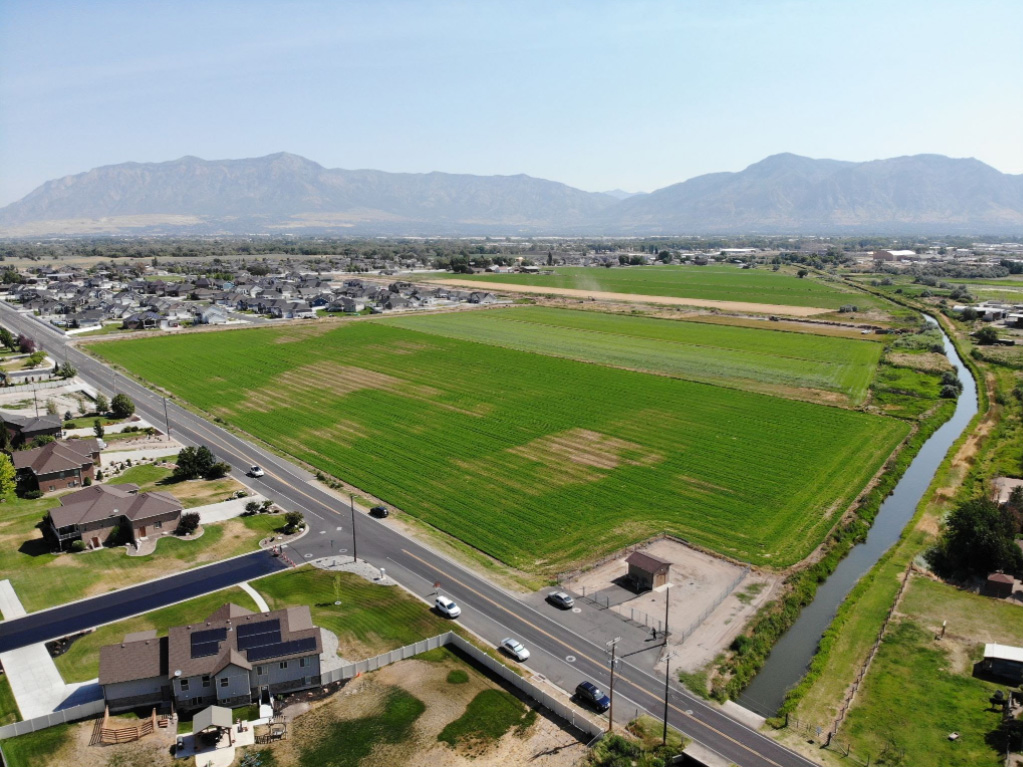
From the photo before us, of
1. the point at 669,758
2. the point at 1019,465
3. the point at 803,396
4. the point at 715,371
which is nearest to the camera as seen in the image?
the point at 669,758

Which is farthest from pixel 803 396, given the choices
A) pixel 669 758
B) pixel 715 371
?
pixel 669 758

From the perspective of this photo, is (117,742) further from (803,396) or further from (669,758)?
(803,396)

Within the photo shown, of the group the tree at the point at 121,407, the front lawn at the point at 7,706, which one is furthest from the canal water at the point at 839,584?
the tree at the point at 121,407

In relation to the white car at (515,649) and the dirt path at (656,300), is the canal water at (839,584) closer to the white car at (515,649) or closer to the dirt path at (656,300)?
the white car at (515,649)

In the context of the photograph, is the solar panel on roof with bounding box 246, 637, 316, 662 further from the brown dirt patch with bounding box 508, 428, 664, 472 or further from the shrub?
the brown dirt patch with bounding box 508, 428, 664, 472

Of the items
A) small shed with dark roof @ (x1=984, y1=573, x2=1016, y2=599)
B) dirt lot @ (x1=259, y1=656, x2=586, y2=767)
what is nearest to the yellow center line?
dirt lot @ (x1=259, y1=656, x2=586, y2=767)

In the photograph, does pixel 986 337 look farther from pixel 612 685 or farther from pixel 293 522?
pixel 293 522
